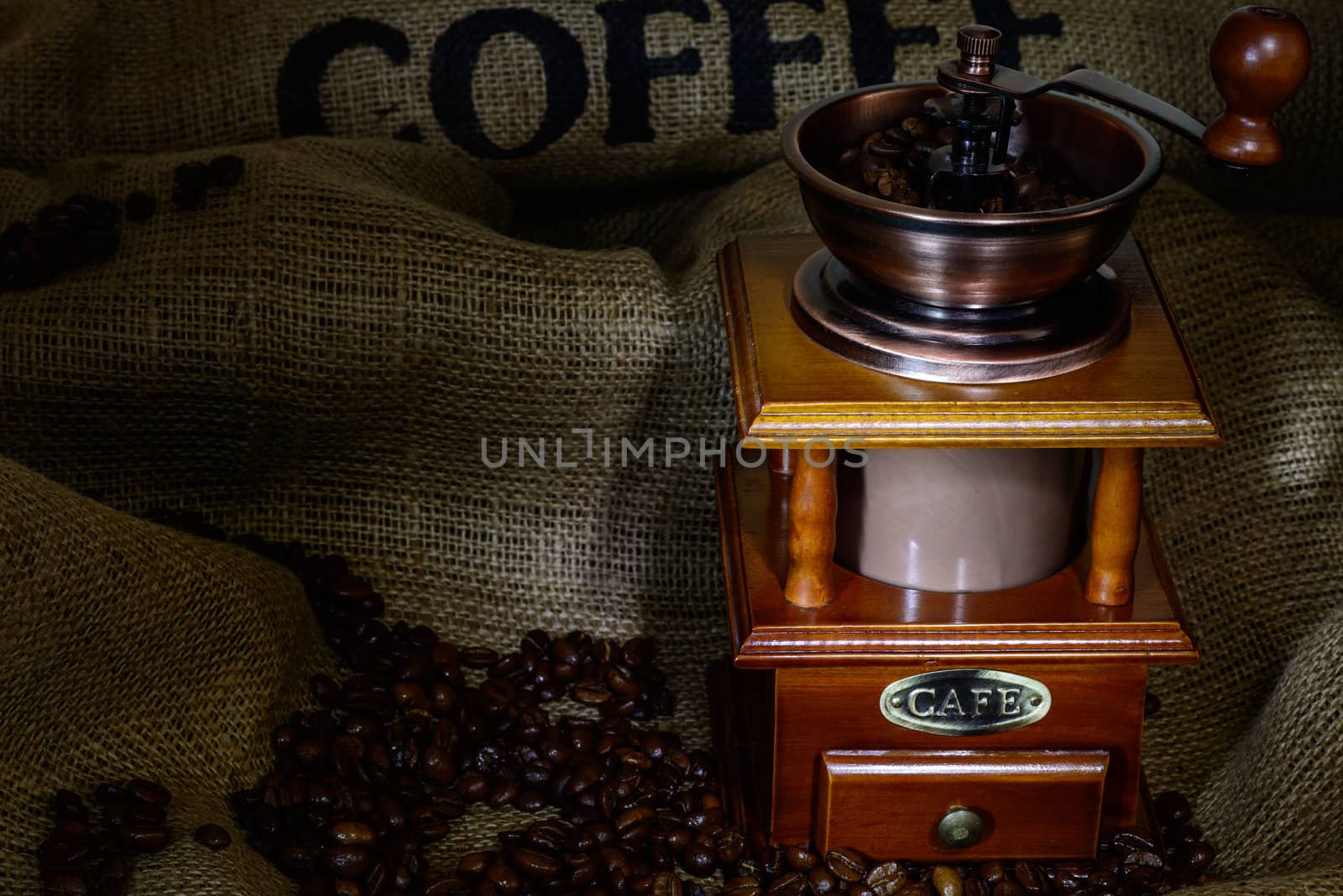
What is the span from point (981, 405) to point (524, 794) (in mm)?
737

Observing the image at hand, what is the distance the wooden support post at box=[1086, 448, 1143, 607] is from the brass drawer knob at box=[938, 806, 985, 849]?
26 cm

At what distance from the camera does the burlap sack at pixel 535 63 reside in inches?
85.8

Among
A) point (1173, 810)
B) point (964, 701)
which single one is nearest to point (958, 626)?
point (964, 701)

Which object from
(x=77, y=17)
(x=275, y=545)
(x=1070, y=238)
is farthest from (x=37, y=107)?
(x=1070, y=238)

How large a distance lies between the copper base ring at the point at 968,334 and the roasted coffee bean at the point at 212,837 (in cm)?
78

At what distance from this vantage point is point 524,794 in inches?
66.8

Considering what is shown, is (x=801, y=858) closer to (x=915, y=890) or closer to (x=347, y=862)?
(x=915, y=890)

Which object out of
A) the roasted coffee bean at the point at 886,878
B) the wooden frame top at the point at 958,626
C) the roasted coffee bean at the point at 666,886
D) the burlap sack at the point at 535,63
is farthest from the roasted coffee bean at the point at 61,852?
the burlap sack at the point at 535,63

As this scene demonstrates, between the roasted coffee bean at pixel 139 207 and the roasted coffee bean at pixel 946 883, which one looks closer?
the roasted coffee bean at pixel 946 883

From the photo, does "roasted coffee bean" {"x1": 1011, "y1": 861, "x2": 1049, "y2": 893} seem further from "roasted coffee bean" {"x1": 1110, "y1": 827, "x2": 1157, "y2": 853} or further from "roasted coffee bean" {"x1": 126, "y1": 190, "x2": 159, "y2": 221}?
"roasted coffee bean" {"x1": 126, "y1": 190, "x2": 159, "y2": 221}

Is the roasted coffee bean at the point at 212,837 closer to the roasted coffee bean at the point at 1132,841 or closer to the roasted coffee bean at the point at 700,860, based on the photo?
the roasted coffee bean at the point at 700,860

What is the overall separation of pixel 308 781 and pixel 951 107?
1.00 m

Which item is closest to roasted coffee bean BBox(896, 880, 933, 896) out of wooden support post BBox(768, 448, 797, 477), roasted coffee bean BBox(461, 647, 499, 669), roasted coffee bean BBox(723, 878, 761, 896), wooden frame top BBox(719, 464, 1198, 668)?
roasted coffee bean BBox(723, 878, 761, 896)

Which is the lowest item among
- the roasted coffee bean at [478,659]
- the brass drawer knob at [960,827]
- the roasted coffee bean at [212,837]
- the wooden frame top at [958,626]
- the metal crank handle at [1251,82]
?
the roasted coffee bean at [478,659]
